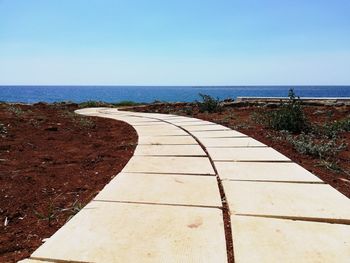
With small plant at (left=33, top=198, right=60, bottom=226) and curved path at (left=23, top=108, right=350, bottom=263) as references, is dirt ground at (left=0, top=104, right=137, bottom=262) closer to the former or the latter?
small plant at (left=33, top=198, right=60, bottom=226)

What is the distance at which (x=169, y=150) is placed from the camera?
375cm

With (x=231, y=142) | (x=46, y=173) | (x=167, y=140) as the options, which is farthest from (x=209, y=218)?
(x=167, y=140)

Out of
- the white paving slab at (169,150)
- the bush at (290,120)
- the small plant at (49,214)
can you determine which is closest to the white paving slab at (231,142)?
the white paving slab at (169,150)

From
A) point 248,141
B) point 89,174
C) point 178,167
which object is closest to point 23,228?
point 89,174

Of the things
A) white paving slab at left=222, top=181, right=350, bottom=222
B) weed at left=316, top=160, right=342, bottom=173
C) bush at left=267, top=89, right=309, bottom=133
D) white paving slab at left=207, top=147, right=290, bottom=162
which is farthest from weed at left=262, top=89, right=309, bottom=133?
white paving slab at left=222, top=181, right=350, bottom=222

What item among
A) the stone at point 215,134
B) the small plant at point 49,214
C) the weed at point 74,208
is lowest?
the small plant at point 49,214

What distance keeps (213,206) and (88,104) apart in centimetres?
1178

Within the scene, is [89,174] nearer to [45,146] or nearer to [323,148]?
[45,146]

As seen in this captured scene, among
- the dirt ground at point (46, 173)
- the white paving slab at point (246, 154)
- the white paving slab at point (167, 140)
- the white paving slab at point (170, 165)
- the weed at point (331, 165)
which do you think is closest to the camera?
the dirt ground at point (46, 173)

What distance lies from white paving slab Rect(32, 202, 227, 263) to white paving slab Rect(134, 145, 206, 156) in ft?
5.12

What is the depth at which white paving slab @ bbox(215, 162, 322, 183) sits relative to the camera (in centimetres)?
260

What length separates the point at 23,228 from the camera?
6.18ft

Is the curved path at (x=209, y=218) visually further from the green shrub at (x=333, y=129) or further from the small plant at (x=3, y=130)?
the small plant at (x=3, y=130)

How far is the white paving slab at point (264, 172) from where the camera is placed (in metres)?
2.60
